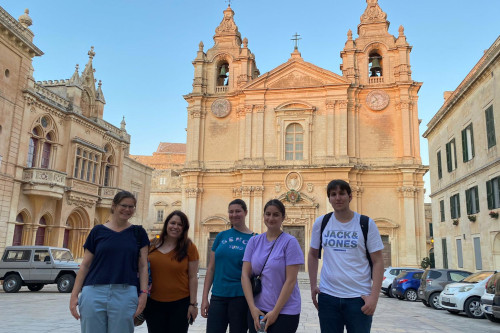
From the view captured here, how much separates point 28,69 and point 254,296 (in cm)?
2145

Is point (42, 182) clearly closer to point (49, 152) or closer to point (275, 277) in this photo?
point (49, 152)

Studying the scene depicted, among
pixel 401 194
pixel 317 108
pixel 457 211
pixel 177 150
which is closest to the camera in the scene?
pixel 457 211

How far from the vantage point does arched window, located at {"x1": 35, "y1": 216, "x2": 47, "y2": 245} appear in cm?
2223

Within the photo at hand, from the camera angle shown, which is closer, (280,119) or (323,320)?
(323,320)

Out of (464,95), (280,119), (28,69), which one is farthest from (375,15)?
(28,69)

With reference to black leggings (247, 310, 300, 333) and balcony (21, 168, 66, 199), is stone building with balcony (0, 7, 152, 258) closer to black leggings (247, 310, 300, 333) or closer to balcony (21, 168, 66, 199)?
balcony (21, 168, 66, 199)

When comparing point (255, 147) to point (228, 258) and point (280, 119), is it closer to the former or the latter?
point (280, 119)

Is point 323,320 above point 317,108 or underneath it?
underneath

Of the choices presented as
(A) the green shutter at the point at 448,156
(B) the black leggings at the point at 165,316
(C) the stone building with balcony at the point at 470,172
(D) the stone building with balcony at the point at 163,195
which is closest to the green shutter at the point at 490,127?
(C) the stone building with balcony at the point at 470,172

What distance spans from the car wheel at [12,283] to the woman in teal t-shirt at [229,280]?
1419 centimetres

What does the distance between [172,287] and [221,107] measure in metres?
27.8

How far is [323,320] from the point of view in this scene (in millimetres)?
4031

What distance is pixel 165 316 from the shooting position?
4613mm

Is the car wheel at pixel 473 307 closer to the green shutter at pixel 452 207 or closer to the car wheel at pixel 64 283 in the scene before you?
the green shutter at pixel 452 207
